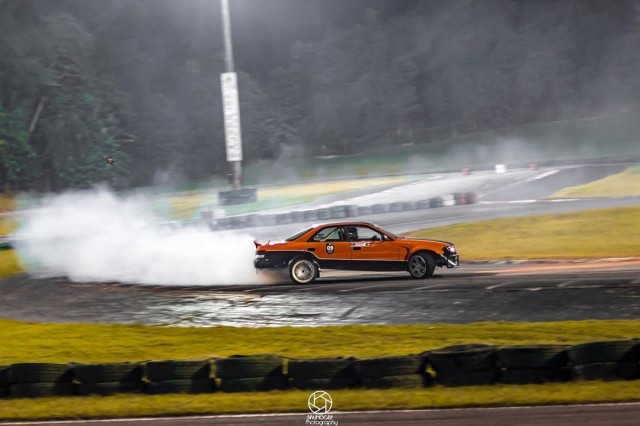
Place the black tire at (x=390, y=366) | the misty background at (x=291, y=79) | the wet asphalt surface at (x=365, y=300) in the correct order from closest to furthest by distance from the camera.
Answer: the black tire at (x=390, y=366)
the wet asphalt surface at (x=365, y=300)
the misty background at (x=291, y=79)

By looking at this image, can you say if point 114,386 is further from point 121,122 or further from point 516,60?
point 516,60

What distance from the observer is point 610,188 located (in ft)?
112

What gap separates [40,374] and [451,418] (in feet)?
17.0

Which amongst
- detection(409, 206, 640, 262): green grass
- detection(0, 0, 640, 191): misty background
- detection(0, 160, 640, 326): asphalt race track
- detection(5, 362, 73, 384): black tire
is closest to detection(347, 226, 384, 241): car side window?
detection(0, 160, 640, 326): asphalt race track

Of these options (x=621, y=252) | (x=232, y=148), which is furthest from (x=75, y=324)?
(x=621, y=252)

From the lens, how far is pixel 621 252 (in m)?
20.5

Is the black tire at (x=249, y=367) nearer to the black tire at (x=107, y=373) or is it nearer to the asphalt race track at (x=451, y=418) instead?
the asphalt race track at (x=451, y=418)

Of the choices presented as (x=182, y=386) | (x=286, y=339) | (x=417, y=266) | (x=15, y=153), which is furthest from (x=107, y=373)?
(x=15, y=153)

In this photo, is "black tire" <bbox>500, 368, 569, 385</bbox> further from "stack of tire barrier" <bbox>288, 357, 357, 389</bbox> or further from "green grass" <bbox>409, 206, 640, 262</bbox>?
"green grass" <bbox>409, 206, 640, 262</bbox>

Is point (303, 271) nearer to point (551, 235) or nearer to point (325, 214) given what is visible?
point (551, 235)

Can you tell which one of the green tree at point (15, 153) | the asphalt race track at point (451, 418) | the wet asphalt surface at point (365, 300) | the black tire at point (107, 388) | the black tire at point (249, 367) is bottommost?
the asphalt race track at point (451, 418)

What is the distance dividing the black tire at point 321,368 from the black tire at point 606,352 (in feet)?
8.84

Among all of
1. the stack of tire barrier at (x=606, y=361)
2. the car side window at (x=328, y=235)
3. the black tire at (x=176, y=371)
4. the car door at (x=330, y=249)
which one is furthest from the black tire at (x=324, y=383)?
the car side window at (x=328, y=235)

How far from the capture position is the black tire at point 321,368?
941cm
